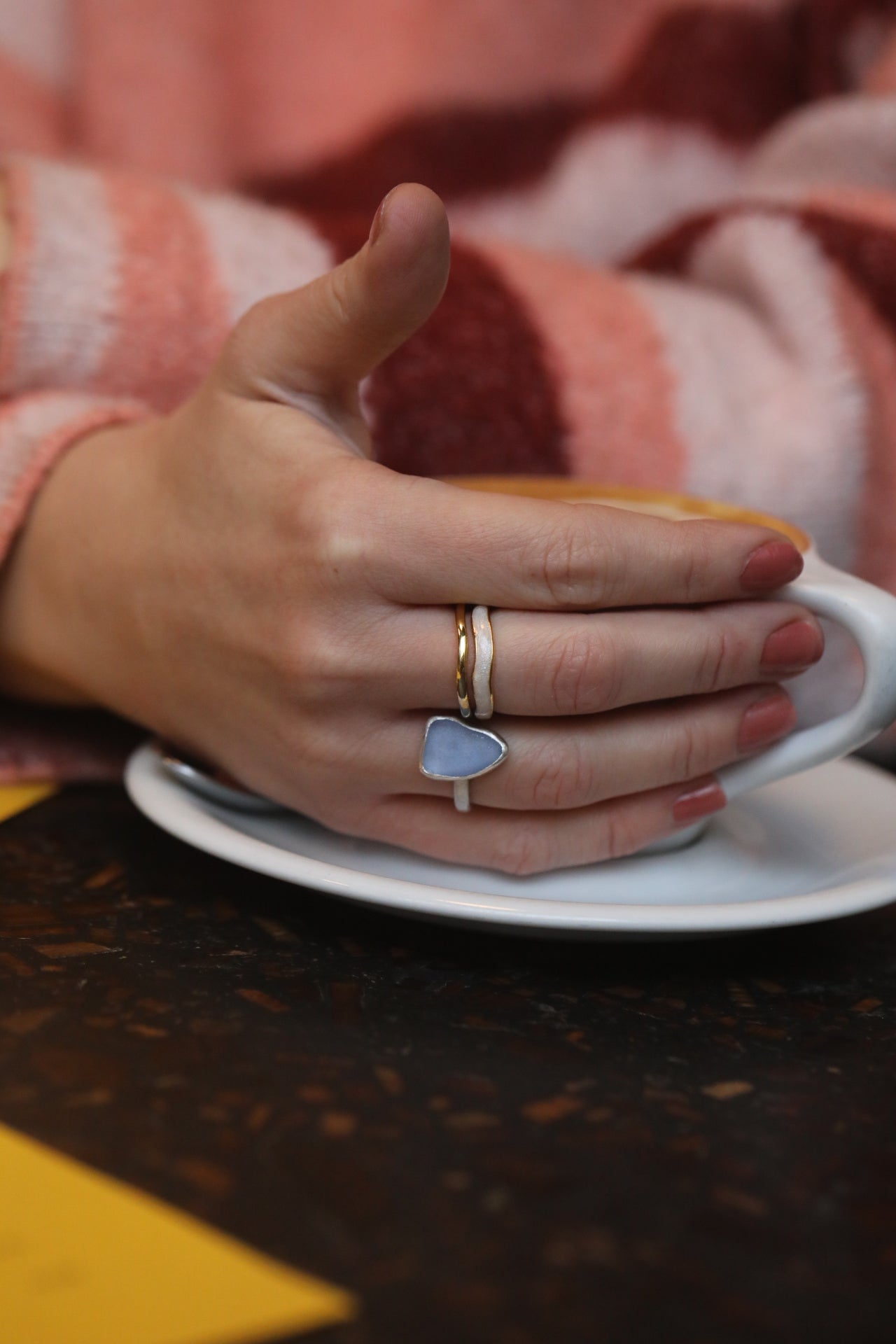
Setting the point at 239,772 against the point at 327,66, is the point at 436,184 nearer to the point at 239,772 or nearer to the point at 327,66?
the point at 327,66

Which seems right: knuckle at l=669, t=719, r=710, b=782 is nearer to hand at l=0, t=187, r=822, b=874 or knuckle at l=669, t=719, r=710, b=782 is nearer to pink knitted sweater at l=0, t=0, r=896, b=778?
hand at l=0, t=187, r=822, b=874

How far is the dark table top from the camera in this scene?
0.80 ft

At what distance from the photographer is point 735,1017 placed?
0.36m

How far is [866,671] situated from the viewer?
1.19 ft

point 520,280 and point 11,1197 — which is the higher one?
point 520,280

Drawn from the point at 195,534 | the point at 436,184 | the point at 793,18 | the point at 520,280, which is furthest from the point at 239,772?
the point at 793,18

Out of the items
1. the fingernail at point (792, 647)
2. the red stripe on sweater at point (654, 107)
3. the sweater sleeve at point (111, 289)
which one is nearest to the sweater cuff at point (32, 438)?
the sweater sleeve at point (111, 289)

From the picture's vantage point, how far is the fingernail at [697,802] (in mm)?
417

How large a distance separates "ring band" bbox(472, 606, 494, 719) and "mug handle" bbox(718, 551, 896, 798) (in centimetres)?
10

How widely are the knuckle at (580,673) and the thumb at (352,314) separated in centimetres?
12

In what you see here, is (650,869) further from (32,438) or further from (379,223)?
(32,438)

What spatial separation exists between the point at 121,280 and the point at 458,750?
354mm

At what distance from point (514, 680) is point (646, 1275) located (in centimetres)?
19

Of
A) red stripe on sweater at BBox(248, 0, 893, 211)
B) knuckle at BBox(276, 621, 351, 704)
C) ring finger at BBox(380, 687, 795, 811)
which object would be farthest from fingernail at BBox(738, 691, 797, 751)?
red stripe on sweater at BBox(248, 0, 893, 211)
